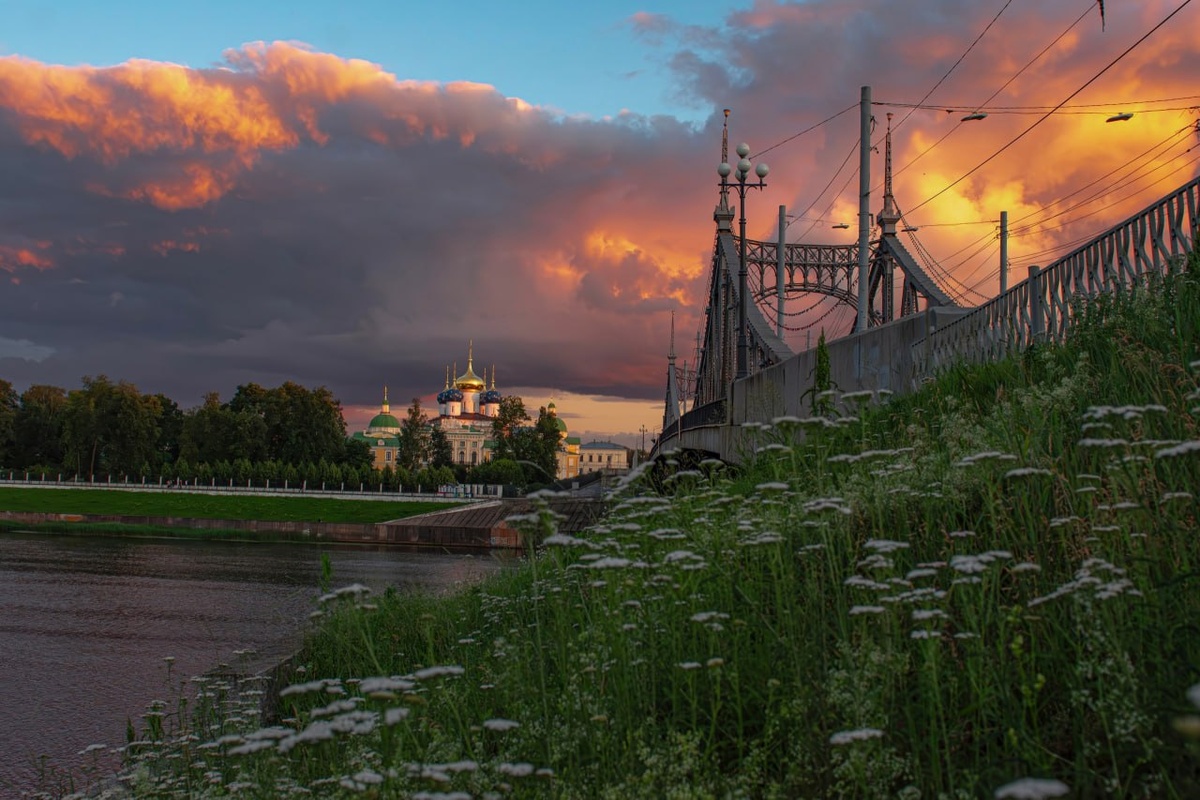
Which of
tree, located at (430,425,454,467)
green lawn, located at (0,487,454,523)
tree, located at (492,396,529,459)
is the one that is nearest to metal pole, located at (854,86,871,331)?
green lawn, located at (0,487,454,523)

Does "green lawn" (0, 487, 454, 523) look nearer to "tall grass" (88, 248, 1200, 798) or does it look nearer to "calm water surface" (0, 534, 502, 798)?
"calm water surface" (0, 534, 502, 798)

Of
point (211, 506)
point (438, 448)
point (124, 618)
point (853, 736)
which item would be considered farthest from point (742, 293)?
point (438, 448)

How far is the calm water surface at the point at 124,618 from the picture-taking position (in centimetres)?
1236

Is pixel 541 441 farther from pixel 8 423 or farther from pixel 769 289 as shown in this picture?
pixel 769 289

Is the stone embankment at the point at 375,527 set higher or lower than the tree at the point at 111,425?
lower

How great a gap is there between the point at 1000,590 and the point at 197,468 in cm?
9528

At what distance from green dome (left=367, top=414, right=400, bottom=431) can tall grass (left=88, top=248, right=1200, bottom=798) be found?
634 ft

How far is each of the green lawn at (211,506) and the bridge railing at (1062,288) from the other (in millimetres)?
53907

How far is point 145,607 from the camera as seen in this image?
25656mm

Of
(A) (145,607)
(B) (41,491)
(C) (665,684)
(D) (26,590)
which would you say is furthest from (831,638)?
(B) (41,491)

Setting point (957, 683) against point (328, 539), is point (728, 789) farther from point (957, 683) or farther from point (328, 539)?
point (328, 539)

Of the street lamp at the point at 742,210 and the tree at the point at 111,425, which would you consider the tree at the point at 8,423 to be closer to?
the tree at the point at 111,425

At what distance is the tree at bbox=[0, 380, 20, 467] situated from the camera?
102m

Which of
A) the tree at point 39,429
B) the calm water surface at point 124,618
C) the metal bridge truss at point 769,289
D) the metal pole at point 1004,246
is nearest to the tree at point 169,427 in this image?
the tree at point 39,429
